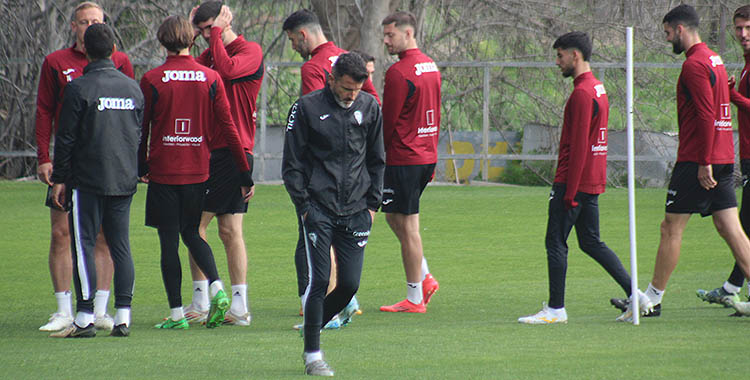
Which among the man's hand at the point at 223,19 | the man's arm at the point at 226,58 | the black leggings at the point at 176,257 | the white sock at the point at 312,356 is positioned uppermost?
the man's hand at the point at 223,19

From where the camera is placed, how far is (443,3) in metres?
20.2

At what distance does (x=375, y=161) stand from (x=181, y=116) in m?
1.64

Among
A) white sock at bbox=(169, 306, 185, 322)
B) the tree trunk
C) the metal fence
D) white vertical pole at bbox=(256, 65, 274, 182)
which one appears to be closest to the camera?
white sock at bbox=(169, 306, 185, 322)

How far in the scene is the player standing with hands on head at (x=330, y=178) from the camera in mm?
5312

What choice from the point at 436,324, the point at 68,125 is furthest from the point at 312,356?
the point at 68,125

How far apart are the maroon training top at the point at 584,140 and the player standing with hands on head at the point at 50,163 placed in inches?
122

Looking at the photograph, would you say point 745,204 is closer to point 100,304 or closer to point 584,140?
point 584,140

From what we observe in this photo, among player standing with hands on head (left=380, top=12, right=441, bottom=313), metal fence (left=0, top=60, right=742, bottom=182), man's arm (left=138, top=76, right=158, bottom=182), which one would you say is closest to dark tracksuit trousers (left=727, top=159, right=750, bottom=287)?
player standing with hands on head (left=380, top=12, right=441, bottom=313)

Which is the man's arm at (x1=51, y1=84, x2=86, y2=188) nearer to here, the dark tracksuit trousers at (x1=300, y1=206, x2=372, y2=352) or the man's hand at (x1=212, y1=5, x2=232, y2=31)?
the man's hand at (x1=212, y1=5, x2=232, y2=31)

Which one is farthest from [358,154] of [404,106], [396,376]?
[404,106]

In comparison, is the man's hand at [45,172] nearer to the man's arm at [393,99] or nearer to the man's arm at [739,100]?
the man's arm at [393,99]

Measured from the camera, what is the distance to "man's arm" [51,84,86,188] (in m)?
6.18

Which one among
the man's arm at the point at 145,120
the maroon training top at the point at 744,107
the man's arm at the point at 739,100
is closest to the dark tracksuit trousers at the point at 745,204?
the maroon training top at the point at 744,107

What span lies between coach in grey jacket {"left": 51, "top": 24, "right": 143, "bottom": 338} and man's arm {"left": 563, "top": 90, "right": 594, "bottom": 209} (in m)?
2.76
